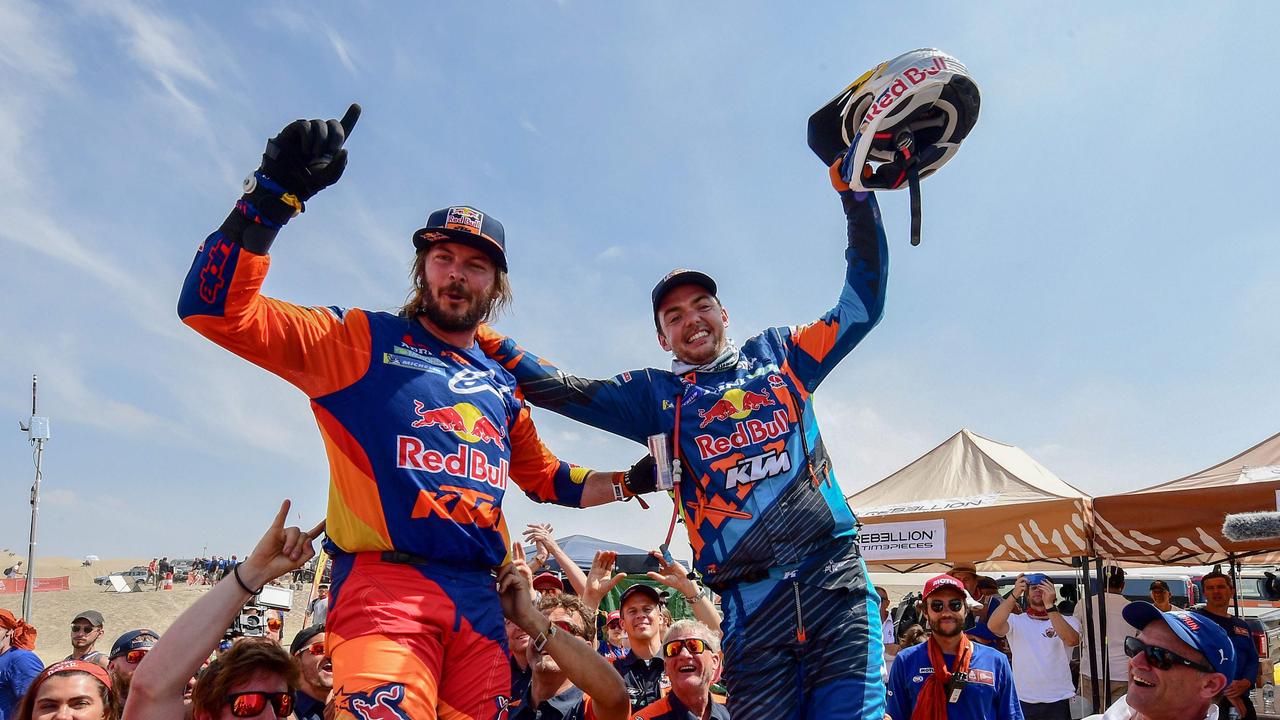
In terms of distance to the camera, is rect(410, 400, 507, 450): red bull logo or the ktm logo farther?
rect(410, 400, 507, 450): red bull logo

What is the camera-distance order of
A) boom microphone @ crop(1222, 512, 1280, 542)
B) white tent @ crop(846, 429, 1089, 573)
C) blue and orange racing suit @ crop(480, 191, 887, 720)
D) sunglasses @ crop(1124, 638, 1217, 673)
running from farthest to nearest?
white tent @ crop(846, 429, 1089, 573)
sunglasses @ crop(1124, 638, 1217, 673)
blue and orange racing suit @ crop(480, 191, 887, 720)
boom microphone @ crop(1222, 512, 1280, 542)

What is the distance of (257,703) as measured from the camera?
105 inches

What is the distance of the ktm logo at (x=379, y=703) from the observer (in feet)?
7.27

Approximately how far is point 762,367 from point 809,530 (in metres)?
0.68

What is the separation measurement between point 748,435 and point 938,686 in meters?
3.27

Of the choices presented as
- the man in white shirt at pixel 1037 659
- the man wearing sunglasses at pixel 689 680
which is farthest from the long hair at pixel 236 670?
the man in white shirt at pixel 1037 659

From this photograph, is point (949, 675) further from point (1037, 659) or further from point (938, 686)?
point (1037, 659)

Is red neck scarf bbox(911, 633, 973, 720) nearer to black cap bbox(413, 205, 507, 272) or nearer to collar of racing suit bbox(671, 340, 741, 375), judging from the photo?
collar of racing suit bbox(671, 340, 741, 375)

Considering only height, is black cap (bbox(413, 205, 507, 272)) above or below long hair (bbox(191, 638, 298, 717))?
above

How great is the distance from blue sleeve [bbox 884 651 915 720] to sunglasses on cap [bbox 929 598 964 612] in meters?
0.35

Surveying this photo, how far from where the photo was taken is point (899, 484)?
11.9 metres

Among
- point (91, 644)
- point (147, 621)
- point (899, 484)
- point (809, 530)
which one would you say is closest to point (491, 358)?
point (809, 530)

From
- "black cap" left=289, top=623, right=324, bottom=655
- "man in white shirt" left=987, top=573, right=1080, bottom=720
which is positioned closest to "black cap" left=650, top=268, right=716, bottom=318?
"black cap" left=289, top=623, right=324, bottom=655

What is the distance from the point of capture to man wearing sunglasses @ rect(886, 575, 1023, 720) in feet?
17.4
